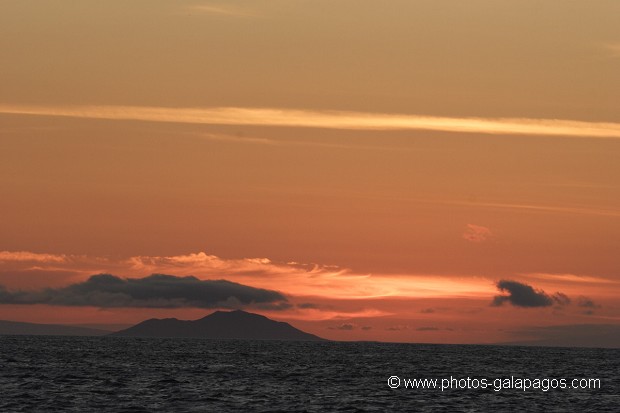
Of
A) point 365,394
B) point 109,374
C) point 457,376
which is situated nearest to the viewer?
point 365,394

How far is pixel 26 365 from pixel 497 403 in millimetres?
91081

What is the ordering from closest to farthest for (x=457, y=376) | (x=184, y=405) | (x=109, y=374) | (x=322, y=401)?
(x=184, y=405) → (x=322, y=401) → (x=109, y=374) → (x=457, y=376)

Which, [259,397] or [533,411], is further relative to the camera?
[259,397]

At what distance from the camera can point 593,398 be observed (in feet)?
420

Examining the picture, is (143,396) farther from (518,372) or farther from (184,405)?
(518,372)

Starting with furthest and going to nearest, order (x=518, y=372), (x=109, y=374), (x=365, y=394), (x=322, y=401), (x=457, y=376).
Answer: (x=518, y=372)
(x=457, y=376)
(x=109, y=374)
(x=365, y=394)
(x=322, y=401)

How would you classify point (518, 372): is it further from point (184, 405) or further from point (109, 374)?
point (184, 405)

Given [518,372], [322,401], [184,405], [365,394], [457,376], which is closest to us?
[184,405]

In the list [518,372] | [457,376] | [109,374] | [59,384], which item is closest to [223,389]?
[59,384]

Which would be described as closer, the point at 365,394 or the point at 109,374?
the point at 365,394

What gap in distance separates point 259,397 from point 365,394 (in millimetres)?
13247

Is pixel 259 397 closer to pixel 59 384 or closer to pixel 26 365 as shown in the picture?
pixel 59 384

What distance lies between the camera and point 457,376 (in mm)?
173375

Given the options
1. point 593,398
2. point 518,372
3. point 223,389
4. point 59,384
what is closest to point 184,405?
point 223,389
